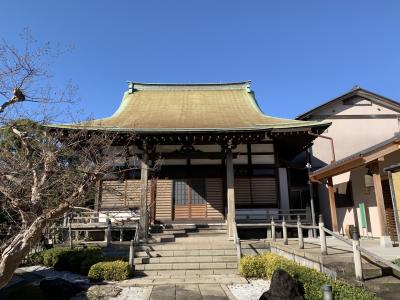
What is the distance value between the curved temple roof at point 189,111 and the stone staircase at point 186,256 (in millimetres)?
4513

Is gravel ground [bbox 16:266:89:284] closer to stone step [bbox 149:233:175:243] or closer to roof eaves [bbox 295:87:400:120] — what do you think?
stone step [bbox 149:233:175:243]

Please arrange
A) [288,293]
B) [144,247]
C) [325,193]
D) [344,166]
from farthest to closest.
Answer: [325,193] → [344,166] → [144,247] → [288,293]

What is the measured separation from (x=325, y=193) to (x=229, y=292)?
12.3 m

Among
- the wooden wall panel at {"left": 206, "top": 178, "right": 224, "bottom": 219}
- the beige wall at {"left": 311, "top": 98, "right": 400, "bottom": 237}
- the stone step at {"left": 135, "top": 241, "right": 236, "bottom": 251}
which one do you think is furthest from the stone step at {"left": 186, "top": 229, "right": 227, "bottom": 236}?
the beige wall at {"left": 311, "top": 98, "right": 400, "bottom": 237}

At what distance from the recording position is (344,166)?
12.9m

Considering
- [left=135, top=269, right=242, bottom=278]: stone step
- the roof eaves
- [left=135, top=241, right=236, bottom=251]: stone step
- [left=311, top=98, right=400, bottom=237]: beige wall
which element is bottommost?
[left=135, top=269, right=242, bottom=278]: stone step

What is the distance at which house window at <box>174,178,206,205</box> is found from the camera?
1658 cm

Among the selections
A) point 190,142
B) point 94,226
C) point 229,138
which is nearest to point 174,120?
point 190,142

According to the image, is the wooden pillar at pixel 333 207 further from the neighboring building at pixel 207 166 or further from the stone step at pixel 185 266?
the stone step at pixel 185 266

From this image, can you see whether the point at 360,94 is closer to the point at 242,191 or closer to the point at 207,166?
the point at 242,191

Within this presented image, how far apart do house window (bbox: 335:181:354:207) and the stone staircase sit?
677cm

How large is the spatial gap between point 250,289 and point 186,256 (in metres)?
3.20

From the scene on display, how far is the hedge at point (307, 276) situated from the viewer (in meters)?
5.70

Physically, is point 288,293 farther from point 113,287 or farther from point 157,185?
point 157,185
